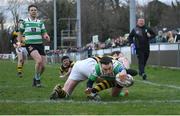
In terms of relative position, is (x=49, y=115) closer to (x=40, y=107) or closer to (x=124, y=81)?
(x=40, y=107)

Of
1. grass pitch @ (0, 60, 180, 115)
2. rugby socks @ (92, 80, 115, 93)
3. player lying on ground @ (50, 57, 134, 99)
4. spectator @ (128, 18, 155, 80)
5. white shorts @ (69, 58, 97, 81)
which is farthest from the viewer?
spectator @ (128, 18, 155, 80)

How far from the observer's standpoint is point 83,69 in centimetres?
1035

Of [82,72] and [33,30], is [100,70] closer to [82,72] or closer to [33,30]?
[82,72]

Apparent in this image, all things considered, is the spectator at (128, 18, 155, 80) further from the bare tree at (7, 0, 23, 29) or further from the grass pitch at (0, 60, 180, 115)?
the bare tree at (7, 0, 23, 29)

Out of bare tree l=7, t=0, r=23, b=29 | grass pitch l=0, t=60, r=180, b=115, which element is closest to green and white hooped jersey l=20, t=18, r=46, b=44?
grass pitch l=0, t=60, r=180, b=115

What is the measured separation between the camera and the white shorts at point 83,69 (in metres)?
10.2

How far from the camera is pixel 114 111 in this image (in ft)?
27.5

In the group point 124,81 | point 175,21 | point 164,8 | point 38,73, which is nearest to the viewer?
point 124,81

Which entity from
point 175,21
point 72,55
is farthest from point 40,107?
point 175,21

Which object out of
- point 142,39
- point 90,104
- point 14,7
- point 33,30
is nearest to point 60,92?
point 90,104

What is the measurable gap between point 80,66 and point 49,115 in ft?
8.93

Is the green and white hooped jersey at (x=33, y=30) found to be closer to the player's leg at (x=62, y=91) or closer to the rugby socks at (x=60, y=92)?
the player's leg at (x=62, y=91)

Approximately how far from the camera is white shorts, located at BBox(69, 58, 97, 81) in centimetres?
1023

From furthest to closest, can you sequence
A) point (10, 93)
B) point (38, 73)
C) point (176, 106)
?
1. point (38, 73)
2. point (10, 93)
3. point (176, 106)
